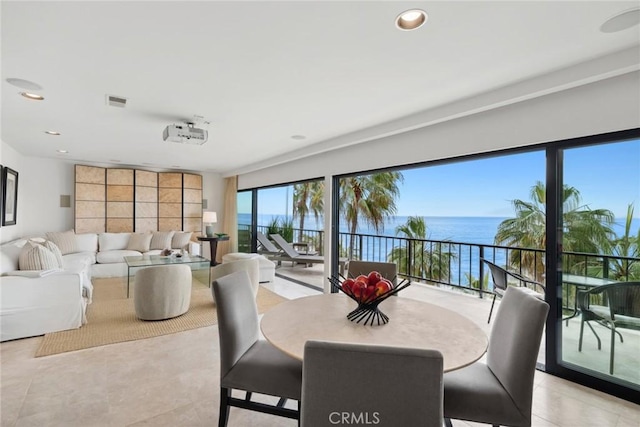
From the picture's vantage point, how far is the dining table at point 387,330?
4.57ft

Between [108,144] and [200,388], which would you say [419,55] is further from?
[108,144]

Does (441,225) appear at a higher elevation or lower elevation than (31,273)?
higher

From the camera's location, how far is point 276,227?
8766mm

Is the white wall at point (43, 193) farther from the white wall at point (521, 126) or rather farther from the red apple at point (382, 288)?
the red apple at point (382, 288)

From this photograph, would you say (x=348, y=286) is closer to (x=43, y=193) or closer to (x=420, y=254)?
(x=420, y=254)

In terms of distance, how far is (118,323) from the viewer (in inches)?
141

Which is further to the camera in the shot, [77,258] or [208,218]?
[208,218]

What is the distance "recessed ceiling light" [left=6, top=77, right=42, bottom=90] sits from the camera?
2.45 m

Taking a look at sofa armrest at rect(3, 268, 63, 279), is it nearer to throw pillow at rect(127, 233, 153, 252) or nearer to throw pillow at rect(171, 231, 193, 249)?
throw pillow at rect(127, 233, 153, 252)

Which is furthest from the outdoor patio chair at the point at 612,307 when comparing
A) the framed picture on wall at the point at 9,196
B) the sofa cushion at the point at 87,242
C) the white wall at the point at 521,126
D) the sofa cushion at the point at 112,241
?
the sofa cushion at the point at 87,242

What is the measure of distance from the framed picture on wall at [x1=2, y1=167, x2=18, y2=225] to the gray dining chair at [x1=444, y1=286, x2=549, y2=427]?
19.6ft

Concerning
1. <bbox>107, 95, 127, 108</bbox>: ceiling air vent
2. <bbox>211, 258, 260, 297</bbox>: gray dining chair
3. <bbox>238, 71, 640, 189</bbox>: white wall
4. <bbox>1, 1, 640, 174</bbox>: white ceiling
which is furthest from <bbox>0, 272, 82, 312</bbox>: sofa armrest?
<bbox>238, 71, 640, 189</bbox>: white wall

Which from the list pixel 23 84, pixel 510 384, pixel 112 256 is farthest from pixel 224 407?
pixel 112 256

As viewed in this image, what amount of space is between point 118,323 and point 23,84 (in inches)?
102
